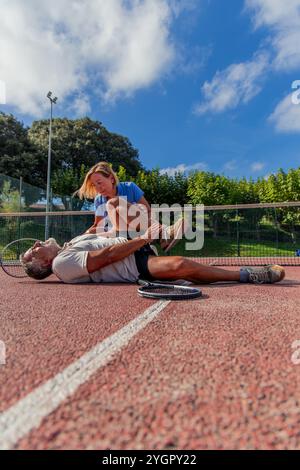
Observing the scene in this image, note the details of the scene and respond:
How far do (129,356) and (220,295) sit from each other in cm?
160

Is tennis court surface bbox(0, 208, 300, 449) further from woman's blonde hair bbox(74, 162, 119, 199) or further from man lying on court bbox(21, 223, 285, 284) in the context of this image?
woman's blonde hair bbox(74, 162, 119, 199)

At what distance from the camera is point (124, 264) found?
3.55 m

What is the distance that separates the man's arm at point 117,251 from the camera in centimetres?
326

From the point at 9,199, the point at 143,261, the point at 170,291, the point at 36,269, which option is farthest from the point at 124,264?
the point at 9,199

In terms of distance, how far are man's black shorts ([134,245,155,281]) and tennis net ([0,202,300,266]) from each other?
5394 millimetres

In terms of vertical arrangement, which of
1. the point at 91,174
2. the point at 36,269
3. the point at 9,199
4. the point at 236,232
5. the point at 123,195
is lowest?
the point at 36,269

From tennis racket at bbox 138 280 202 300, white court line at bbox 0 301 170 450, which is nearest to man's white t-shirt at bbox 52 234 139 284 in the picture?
tennis racket at bbox 138 280 202 300

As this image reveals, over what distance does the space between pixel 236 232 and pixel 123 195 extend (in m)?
6.18

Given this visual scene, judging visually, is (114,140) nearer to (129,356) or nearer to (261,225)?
(261,225)

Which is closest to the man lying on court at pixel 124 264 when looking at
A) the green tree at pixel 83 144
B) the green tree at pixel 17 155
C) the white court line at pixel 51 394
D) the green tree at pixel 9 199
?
the white court line at pixel 51 394

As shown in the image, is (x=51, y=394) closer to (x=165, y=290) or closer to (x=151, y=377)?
(x=151, y=377)

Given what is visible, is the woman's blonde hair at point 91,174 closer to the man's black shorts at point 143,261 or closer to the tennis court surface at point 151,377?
the man's black shorts at point 143,261

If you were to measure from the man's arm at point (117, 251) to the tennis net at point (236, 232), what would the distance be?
5.60 metres
